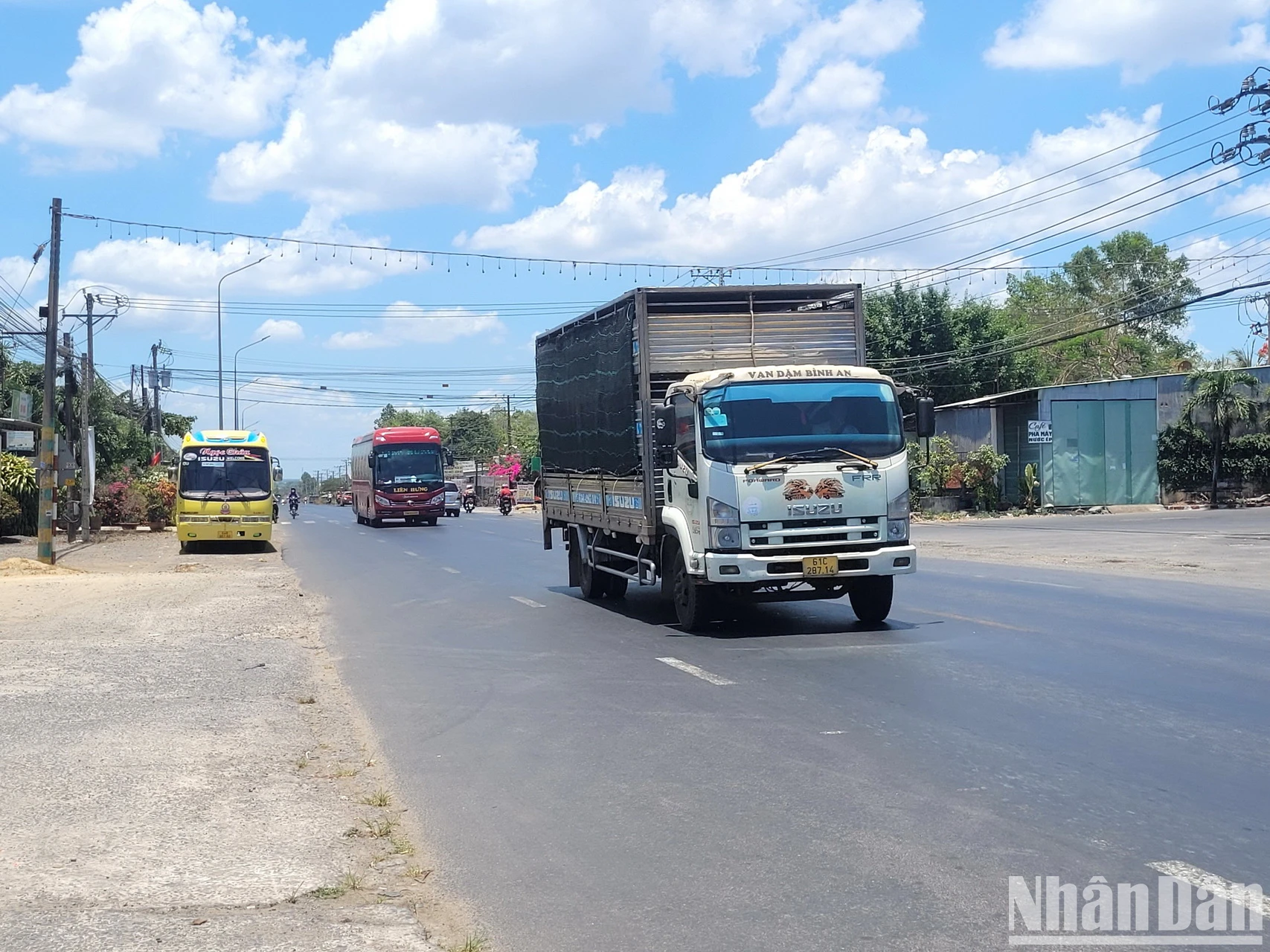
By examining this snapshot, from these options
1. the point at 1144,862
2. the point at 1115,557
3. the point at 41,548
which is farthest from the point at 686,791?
the point at 41,548

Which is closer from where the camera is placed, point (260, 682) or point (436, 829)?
point (436, 829)

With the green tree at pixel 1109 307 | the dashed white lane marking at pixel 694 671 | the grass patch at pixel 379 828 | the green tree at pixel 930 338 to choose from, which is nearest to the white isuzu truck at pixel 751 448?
the dashed white lane marking at pixel 694 671

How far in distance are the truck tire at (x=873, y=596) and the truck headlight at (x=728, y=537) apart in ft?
5.42

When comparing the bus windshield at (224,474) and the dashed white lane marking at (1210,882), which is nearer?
the dashed white lane marking at (1210,882)

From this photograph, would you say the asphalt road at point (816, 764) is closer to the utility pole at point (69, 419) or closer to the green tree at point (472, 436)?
the utility pole at point (69, 419)

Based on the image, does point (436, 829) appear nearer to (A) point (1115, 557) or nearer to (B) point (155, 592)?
(B) point (155, 592)

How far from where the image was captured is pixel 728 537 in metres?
12.2

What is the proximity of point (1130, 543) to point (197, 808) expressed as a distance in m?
23.7

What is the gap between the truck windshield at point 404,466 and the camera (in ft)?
153

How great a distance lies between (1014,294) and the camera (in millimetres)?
87500

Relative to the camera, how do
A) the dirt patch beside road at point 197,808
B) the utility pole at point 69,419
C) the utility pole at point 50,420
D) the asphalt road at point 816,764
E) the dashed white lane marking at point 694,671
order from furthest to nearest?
the utility pole at point 69,419 < the utility pole at point 50,420 < the dashed white lane marking at point 694,671 < the asphalt road at point 816,764 < the dirt patch beside road at point 197,808

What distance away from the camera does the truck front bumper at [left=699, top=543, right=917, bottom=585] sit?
12.1 meters

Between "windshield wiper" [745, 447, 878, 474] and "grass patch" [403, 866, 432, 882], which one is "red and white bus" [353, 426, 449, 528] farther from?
"grass patch" [403, 866, 432, 882]

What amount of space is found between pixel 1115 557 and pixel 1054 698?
15.2m
